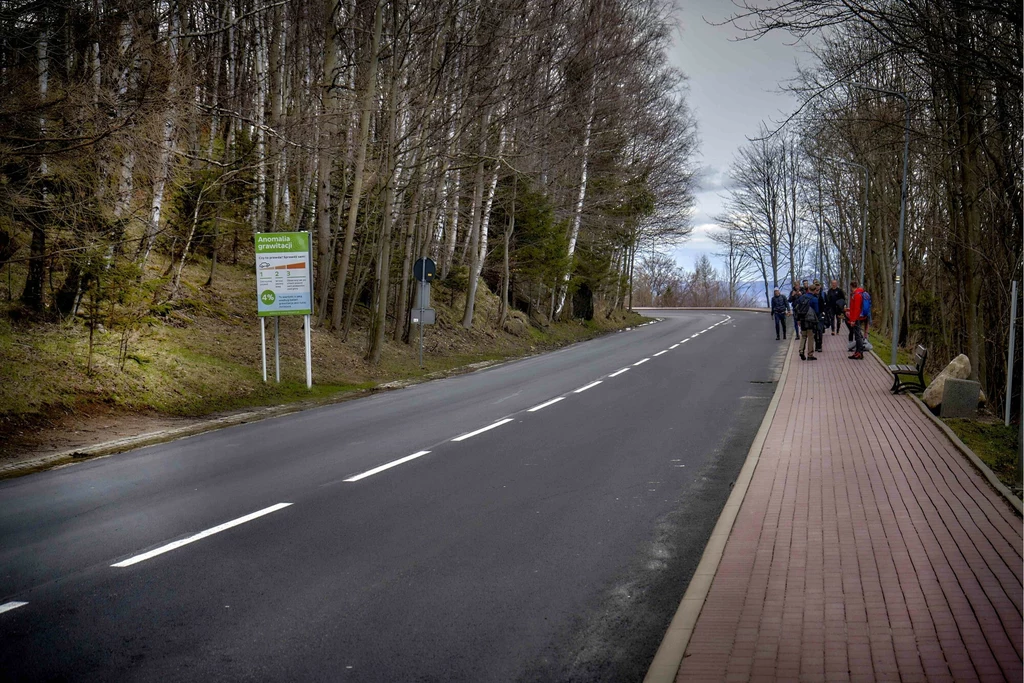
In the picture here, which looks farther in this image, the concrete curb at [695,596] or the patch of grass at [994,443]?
the patch of grass at [994,443]

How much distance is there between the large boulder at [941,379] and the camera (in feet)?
49.9

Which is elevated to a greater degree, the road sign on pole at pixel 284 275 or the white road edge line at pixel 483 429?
the road sign on pole at pixel 284 275

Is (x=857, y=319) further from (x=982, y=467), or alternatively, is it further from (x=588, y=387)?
(x=982, y=467)

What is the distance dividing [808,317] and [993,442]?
471 inches

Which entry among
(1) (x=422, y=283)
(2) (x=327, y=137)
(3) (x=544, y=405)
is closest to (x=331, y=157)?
(2) (x=327, y=137)

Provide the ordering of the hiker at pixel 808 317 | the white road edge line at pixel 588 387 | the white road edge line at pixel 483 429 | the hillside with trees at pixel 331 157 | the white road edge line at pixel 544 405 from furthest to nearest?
1. the hiker at pixel 808 317
2. the white road edge line at pixel 588 387
3. the white road edge line at pixel 544 405
4. the hillside with trees at pixel 331 157
5. the white road edge line at pixel 483 429

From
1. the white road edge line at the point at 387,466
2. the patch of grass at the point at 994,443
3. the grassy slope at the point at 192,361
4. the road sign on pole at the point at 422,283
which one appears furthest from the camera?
the road sign on pole at the point at 422,283

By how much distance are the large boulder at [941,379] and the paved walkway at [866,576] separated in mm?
4843

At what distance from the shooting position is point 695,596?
555 cm

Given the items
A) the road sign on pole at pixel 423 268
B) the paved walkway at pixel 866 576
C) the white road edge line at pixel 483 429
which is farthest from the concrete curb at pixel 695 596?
the road sign on pole at pixel 423 268

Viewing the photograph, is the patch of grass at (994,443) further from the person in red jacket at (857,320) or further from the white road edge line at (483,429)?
the person in red jacket at (857,320)

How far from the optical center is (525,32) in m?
24.3

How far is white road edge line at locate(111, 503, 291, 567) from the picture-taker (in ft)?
21.1

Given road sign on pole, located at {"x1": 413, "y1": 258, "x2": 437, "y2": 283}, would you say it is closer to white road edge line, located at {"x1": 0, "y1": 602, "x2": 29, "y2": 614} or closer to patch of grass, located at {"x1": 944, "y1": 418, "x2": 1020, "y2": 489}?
patch of grass, located at {"x1": 944, "y1": 418, "x2": 1020, "y2": 489}
